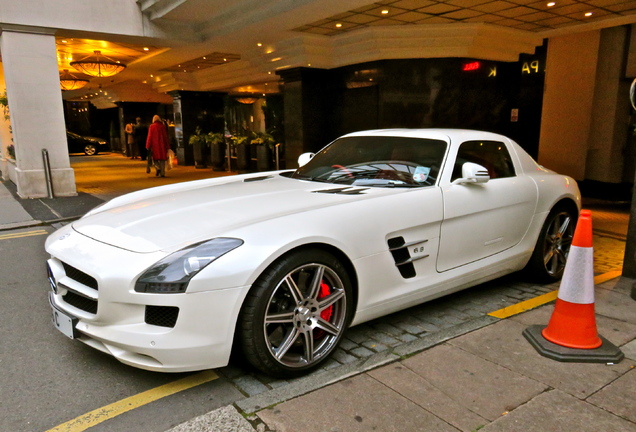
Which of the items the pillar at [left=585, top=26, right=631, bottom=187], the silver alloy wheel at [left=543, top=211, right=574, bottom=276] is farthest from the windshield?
the pillar at [left=585, top=26, right=631, bottom=187]

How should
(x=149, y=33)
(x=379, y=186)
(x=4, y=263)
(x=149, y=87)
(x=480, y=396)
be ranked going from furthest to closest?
(x=149, y=87) → (x=149, y=33) → (x=4, y=263) → (x=379, y=186) → (x=480, y=396)

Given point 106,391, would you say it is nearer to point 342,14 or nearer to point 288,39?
point 342,14

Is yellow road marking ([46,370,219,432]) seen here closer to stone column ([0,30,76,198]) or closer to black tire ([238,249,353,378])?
black tire ([238,249,353,378])

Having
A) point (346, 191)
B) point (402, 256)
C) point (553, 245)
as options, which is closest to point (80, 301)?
point (346, 191)

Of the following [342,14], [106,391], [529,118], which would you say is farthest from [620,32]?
[106,391]

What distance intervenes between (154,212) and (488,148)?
287 cm

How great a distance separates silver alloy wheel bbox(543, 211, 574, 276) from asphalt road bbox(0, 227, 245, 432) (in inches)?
128

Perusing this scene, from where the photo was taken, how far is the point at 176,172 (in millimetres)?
16594

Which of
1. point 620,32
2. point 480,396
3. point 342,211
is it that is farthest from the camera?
point 620,32

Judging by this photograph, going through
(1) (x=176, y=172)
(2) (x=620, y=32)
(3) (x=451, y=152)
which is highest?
(2) (x=620, y=32)

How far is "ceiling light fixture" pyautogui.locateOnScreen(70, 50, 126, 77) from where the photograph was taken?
14.8m

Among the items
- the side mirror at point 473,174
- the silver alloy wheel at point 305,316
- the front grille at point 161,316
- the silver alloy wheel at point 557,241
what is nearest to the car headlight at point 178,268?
the front grille at point 161,316

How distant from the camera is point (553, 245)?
14.6 ft

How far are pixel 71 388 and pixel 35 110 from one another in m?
9.50
